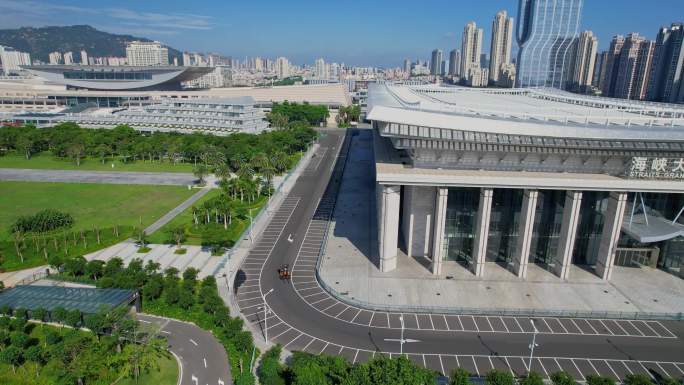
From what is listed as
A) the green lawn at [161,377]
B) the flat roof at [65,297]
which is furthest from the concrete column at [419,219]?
the flat roof at [65,297]

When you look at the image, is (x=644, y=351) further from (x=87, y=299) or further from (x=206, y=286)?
(x=87, y=299)

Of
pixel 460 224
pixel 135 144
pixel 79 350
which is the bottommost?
pixel 79 350

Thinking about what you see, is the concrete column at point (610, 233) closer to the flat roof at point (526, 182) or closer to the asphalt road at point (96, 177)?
the flat roof at point (526, 182)

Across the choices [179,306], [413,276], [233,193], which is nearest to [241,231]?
[233,193]

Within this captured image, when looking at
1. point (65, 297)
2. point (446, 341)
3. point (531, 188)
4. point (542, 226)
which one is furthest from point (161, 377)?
point (542, 226)

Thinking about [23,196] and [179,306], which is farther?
[23,196]

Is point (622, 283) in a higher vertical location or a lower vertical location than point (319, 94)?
lower

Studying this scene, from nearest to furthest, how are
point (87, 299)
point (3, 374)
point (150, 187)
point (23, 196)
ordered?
1. point (3, 374)
2. point (87, 299)
3. point (23, 196)
4. point (150, 187)

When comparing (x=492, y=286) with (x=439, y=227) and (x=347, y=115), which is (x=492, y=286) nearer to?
(x=439, y=227)
